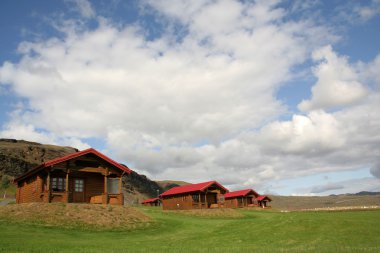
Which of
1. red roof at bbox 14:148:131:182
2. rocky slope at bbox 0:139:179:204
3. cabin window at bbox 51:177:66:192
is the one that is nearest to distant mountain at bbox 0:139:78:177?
rocky slope at bbox 0:139:179:204

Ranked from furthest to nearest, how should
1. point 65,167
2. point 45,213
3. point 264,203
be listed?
point 264,203 < point 65,167 < point 45,213

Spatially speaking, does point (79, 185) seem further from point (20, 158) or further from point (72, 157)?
point (20, 158)

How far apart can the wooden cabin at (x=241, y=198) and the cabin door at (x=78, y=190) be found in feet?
138

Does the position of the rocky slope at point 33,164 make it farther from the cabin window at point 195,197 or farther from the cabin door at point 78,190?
the cabin door at point 78,190

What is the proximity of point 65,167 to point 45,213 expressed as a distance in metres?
6.38

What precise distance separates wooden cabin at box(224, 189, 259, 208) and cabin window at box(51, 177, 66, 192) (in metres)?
43.8

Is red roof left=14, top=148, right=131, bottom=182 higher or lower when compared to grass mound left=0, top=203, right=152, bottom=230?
higher

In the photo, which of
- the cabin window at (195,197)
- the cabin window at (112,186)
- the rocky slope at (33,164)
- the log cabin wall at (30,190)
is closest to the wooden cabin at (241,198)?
the cabin window at (195,197)

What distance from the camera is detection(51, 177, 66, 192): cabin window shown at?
111 ft

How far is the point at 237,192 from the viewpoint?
74.4 m

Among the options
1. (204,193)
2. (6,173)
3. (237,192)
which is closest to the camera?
(204,193)

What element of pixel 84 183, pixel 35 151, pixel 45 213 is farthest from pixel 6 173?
pixel 45 213

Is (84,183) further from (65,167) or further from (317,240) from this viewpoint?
(317,240)

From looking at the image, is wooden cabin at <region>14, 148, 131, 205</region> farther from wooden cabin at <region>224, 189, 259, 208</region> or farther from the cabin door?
wooden cabin at <region>224, 189, 259, 208</region>
